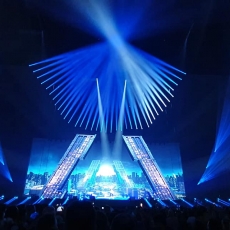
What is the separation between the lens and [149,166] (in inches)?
494

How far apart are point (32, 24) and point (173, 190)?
879cm

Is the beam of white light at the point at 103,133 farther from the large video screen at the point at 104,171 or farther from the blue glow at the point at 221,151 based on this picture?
the blue glow at the point at 221,151

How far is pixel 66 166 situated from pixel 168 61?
626 centimetres

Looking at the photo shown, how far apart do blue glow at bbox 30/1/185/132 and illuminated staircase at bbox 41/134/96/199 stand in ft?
3.14

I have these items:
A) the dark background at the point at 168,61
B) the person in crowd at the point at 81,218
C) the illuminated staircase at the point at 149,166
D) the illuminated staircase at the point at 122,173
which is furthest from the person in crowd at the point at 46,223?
the illuminated staircase at the point at 149,166

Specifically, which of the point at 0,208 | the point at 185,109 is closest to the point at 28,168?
the point at 185,109

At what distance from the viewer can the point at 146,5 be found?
902cm

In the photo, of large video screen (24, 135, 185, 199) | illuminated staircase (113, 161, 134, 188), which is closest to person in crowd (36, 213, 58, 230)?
large video screen (24, 135, 185, 199)

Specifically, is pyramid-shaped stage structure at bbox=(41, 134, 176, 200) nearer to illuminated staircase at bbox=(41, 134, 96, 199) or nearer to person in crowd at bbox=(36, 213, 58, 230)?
illuminated staircase at bbox=(41, 134, 96, 199)

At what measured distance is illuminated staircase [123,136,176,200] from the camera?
39.4ft

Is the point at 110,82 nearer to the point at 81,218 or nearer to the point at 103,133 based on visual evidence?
the point at 103,133

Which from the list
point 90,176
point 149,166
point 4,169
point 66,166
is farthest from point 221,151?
point 4,169

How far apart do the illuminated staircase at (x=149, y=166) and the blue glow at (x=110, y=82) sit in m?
0.86

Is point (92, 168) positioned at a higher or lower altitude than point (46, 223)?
higher
